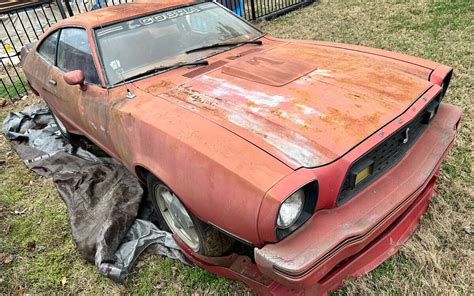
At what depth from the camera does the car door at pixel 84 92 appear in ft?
9.16

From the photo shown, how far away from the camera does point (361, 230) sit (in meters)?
1.78

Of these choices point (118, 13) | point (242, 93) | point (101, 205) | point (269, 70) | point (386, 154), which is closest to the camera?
point (386, 154)

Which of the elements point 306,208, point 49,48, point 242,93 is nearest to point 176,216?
point 242,93

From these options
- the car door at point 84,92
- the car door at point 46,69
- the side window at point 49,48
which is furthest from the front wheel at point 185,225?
the side window at point 49,48

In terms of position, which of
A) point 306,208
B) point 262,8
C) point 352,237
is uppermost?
point 306,208

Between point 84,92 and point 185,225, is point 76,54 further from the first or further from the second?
point 185,225

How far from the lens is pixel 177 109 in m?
2.29

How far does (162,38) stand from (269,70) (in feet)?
3.33

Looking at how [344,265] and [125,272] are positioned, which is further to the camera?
[125,272]

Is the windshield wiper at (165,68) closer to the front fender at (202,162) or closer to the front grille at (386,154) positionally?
the front fender at (202,162)

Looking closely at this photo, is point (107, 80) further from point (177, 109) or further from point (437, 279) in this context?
point (437, 279)

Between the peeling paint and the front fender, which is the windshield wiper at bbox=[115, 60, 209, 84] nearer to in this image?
the front fender

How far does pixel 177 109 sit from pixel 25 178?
8.57 feet

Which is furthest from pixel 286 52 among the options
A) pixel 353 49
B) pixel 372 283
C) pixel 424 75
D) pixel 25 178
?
pixel 25 178
